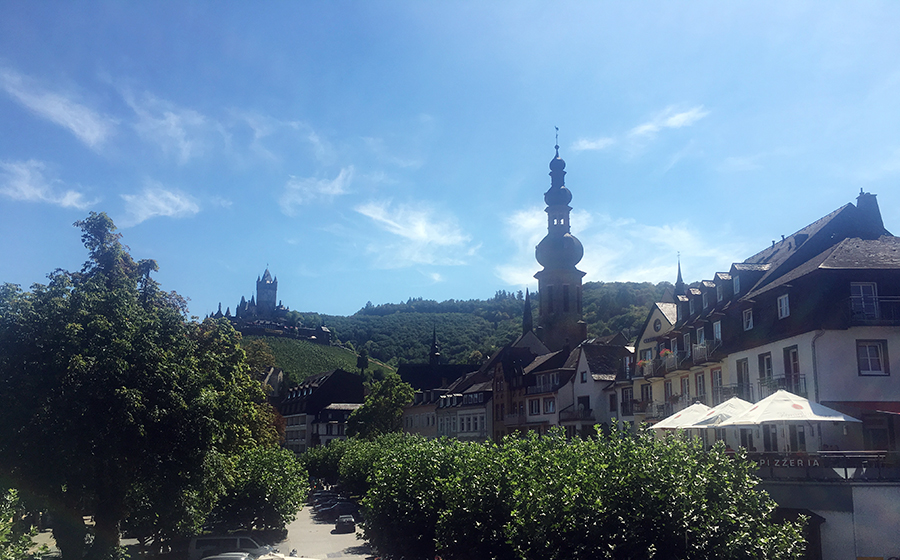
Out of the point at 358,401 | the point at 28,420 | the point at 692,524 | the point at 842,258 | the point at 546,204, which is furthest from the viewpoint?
the point at 358,401

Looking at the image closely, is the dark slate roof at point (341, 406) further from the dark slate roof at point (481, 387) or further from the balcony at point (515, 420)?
the balcony at point (515, 420)

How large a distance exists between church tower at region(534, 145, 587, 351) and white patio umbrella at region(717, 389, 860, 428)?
262 feet

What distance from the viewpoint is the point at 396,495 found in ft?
84.1

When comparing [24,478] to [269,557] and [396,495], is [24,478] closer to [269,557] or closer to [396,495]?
[269,557]

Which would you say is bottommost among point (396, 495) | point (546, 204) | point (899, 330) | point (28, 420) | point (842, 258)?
point (396, 495)

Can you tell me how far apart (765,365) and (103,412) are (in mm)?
28180

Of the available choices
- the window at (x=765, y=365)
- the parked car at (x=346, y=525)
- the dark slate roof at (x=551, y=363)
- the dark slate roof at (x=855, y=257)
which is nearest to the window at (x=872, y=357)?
the dark slate roof at (x=855, y=257)

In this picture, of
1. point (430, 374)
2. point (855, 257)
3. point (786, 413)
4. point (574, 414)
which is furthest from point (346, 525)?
point (430, 374)

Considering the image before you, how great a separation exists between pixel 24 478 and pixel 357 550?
19.2 meters

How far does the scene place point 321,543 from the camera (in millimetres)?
41969

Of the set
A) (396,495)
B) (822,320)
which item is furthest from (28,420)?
(822,320)

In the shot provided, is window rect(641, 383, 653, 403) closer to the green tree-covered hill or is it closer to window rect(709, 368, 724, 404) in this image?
window rect(709, 368, 724, 404)

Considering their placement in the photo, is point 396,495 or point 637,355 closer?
point 396,495

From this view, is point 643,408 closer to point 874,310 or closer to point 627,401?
point 627,401
